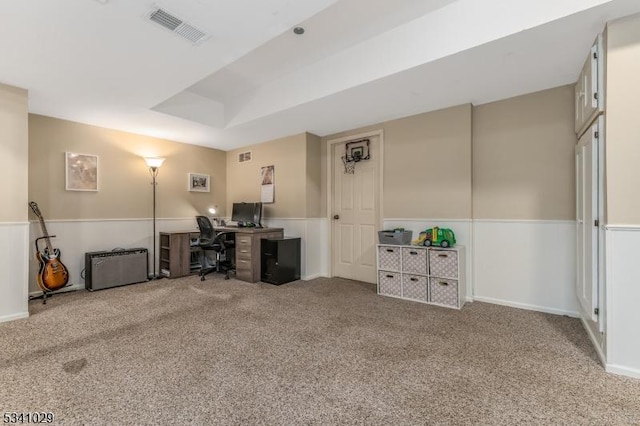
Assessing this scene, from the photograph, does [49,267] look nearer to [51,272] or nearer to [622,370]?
[51,272]

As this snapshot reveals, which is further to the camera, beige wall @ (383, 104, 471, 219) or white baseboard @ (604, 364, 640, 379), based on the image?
beige wall @ (383, 104, 471, 219)

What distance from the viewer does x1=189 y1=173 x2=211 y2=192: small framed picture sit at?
209 inches

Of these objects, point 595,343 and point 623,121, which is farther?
point 595,343

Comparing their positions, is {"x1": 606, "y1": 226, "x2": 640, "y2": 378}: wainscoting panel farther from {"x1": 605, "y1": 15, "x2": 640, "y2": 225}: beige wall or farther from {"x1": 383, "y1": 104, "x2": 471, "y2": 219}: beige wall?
{"x1": 383, "y1": 104, "x2": 471, "y2": 219}: beige wall

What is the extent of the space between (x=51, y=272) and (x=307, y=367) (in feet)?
11.5

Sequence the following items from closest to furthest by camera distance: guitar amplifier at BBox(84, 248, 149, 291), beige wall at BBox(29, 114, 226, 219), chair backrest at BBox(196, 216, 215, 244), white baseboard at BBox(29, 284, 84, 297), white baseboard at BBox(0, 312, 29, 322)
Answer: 1. white baseboard at BBox(0, 312, 29, 322)
2. white baseboard at BBox(29, 284, 84, 297)
3. beige wall at BBox(29, 114, 226, 219)
4. guitar amplifier at BBox(84, 248, 149, 291)
5. chair backrest at BBox(196, 216, 215, 244)

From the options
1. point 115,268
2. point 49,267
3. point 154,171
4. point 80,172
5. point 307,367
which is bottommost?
point 307,367

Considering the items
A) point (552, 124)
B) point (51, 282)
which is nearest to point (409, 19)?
point (552, 124)

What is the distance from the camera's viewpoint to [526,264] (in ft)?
10.2

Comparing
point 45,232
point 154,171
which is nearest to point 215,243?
point 154,171

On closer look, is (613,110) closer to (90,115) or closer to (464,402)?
(464,402)

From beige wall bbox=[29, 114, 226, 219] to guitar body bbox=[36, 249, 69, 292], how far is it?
607 millimetres

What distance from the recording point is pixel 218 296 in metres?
3.59

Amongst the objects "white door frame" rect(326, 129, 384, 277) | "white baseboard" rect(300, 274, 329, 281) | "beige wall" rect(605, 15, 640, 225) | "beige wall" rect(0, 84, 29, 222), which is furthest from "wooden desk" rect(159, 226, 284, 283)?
"beige wall" rect(605, 15, 640, 225)
